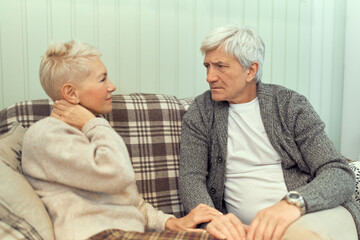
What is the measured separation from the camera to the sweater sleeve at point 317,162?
122 cm

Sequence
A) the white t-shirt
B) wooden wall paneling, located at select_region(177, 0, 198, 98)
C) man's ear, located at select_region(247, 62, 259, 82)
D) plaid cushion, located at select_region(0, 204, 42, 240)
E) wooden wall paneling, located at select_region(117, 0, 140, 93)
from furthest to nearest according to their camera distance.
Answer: wooden wall paneling, located at select_region(177, 0, 198, 98), wooden wall paneling, located at select_region(117, 0, 140, 93), man's ear, located at select_region(247, 62, 259, 82), the white t-shirt, plaid cushion, located at select_region(0, 204, 42, 240)

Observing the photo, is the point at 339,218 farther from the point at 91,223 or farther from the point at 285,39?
the point at 285,39

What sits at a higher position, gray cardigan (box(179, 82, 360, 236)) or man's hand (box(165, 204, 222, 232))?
gray cardigan (box(179, 82, 360, 236))

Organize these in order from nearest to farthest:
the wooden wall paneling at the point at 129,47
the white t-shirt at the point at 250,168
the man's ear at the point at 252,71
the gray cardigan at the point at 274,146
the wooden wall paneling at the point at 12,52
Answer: the gray cardigan at the point at 274,146 < the white t-shirt at the point at 250,168 < the man's ear at the point at 252,71 < the wooden wall paneling at the point at 12,52 < the wooden wall paneling at the point at 129,47

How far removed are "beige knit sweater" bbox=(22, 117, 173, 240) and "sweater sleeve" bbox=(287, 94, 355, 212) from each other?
0.65m

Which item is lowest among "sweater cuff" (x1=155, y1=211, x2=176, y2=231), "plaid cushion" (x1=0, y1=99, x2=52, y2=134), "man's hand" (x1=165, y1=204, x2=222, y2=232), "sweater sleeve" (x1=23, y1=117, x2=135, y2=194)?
"sweater cuff" (x1=155, y1=211, x2=176, y2=231)

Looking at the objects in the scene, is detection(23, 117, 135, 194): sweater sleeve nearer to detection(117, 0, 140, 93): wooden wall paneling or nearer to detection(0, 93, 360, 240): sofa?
detection(0, 93, 360, 240): sofa

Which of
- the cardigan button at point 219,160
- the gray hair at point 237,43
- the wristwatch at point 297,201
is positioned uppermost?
the gray hair at point 237,43

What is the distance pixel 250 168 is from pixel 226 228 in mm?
426

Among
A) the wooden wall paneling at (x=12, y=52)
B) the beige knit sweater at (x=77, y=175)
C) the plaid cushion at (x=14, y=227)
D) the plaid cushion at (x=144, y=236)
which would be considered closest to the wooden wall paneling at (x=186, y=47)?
the wooden wall paneling at (x=12, y=52)

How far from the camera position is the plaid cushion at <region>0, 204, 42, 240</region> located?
956 mm

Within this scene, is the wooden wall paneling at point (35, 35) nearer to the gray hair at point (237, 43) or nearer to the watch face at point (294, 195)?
the gray hair at point (237, 43)

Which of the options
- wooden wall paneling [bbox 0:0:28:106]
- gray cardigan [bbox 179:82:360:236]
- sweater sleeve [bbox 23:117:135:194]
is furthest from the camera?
wooden wall paneling [bbox 0:0:28:106]

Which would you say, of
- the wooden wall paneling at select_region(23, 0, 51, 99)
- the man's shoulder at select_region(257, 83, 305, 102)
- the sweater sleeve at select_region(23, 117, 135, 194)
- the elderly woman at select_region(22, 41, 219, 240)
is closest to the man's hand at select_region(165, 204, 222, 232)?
the elderly woman at select_region(22, 41, 219, 240)
